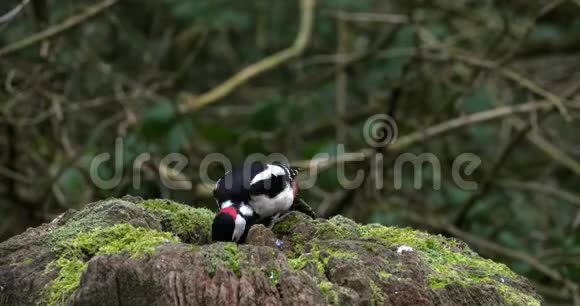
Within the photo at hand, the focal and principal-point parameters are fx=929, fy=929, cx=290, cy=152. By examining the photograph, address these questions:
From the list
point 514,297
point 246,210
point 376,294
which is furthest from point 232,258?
point 246,210

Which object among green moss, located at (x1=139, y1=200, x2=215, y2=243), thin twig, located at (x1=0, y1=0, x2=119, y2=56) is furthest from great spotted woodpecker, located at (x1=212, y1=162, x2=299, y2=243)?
thin twig, located at (x1=0, y1=0, x2=119, y2=56)

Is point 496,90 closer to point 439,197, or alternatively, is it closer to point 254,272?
point 439,197

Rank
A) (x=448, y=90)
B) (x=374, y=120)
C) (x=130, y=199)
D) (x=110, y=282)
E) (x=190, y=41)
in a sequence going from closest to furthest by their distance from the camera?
(x=110, y=282), (x=130, y=199), (x=374, y=120), (x=448, y=90), (x=190, y=41)

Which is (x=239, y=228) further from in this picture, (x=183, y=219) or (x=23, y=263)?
(x=23, y=263)

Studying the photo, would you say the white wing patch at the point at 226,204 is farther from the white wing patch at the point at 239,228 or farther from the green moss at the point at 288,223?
the green moss at the point at 288,223

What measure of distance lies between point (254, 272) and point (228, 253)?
124 millimetres

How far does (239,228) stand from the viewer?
4141 millimetres

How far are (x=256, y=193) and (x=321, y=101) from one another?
4037mm

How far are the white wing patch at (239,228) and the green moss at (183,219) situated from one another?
0.44ft

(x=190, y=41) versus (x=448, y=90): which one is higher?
(x=190, y=41)

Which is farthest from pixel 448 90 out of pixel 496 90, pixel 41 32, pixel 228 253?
pixel 228 253

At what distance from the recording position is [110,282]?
2.90 metres

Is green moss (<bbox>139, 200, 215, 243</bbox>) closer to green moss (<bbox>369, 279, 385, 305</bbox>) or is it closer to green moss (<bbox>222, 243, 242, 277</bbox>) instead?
green moss (<bbox>222, 243, 242, 277</bbox>)

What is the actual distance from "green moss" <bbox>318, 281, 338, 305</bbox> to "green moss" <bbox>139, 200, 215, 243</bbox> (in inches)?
38.3
